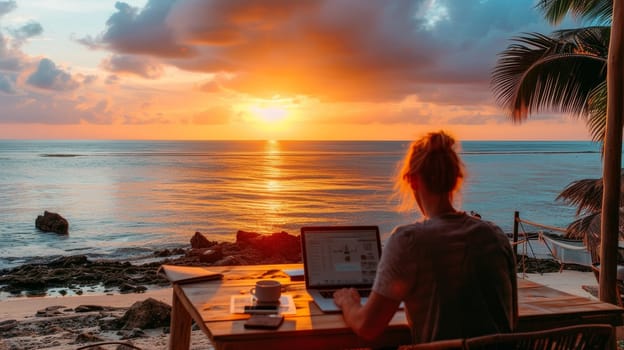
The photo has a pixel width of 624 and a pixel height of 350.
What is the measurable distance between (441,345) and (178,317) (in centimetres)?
196

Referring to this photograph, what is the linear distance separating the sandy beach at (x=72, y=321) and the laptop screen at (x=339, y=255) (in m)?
2.73

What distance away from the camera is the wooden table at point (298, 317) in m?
2.35

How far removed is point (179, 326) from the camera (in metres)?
3.44

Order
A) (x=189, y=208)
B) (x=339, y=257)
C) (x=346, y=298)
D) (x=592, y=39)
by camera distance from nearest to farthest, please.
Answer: (x=346, y=298) → (x=339, y=257) → (x=592, y=39) → (x=189, y=208)

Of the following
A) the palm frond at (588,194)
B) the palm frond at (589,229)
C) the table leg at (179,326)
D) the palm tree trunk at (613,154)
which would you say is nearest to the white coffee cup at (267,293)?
the table leg at (179,326)

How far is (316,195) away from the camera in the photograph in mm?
29719

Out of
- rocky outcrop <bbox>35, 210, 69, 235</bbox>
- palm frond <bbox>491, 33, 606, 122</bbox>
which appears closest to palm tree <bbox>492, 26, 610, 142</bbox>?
palm frond <bbox>491, 33, 606, 122</bbox>

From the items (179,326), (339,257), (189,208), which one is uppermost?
(339,257)

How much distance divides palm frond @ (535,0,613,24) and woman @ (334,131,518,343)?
523cm

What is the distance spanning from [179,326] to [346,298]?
1362 millimetres

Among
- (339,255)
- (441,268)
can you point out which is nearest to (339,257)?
(339,255)

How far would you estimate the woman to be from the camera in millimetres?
2062

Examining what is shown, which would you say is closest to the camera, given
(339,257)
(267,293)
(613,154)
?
(267,293)

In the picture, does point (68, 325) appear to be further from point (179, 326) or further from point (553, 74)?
point (553, 74)
